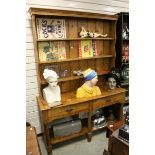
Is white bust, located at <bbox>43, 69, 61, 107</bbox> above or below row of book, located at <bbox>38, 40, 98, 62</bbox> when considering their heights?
below

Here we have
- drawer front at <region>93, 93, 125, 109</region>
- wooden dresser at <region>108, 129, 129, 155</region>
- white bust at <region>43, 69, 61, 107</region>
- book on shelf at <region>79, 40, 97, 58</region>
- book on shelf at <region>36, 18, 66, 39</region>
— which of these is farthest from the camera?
book on shelf at <region>79, 40, 97, 58</region>

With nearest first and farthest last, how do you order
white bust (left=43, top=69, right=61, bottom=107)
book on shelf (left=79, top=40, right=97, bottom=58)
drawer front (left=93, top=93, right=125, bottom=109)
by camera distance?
white bust (left=43, top=69, right=61, bottom=107), drawer front (left=93, top=93, right=125, bottom=109), book on shelf (left=79, top=40, right=97, bottom=58)

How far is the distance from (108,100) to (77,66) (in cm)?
77

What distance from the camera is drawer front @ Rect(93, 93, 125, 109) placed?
8.11 feet

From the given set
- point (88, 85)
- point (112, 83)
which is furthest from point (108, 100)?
point (88, 85)

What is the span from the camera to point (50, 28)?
92.4 inches

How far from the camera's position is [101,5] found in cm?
273

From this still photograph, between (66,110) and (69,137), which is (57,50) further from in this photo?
(69,137)

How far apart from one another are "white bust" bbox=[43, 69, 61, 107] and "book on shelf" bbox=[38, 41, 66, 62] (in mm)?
334

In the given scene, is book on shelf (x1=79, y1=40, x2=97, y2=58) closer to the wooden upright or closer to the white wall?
the wooden upright

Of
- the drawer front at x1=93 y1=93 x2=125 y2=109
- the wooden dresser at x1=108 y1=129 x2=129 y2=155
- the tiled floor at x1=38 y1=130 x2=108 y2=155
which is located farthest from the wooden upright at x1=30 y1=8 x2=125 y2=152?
the wooden dresser at x1=108 y1=129 x2=129 y2=155

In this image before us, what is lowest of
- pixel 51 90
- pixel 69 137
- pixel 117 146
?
pixel 69 137
